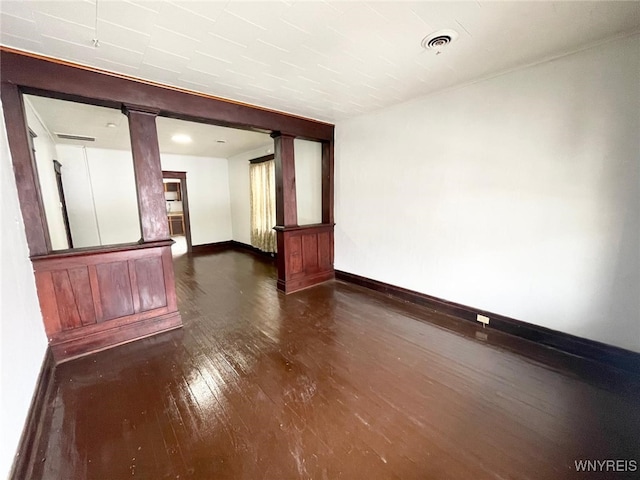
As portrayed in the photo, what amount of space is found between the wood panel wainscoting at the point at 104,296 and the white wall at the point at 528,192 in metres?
2.72

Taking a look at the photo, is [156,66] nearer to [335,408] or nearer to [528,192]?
[335,408]

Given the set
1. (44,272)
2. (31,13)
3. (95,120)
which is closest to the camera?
(31,13)

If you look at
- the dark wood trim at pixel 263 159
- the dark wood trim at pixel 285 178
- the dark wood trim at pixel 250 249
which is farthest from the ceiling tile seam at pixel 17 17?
the dark wood trim at pixel 250 249

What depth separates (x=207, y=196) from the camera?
662cm

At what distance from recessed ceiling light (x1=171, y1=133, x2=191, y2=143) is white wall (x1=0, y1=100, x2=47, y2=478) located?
2592 mm

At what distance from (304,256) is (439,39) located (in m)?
2.86

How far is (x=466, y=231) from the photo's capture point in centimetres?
273

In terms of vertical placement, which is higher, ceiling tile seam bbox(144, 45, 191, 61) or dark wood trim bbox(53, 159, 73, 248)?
ceiling tile seam bbox(144, 45, 191, 61)

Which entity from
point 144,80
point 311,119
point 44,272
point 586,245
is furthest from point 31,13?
point 586,245

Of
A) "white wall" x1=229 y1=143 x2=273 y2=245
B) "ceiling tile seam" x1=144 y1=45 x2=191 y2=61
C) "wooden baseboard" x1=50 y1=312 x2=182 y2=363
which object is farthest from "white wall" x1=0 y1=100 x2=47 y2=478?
"white wall" x1=229 y1=143 x2=273 y2=245

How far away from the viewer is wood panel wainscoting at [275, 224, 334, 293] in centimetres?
368

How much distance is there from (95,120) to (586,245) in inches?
216

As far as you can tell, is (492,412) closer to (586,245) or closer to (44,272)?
(586,245)

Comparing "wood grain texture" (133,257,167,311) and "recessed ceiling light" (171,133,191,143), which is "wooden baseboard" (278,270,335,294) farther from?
"recessed ceiling light" (171,133,191,143)
